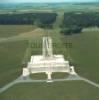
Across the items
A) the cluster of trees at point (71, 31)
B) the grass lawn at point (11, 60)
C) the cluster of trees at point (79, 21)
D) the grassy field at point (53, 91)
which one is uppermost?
the cluster of trees at point (79, 21)

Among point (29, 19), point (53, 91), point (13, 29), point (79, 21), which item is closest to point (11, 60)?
point (53, 91)

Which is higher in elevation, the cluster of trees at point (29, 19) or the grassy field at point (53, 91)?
the cluster of trees at point (29, 19)

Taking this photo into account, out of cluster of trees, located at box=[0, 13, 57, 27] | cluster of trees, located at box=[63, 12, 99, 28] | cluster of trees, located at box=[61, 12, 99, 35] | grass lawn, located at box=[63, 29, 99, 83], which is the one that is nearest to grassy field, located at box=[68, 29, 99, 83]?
grass lawn, located at box=[63, 29, 99, 83]

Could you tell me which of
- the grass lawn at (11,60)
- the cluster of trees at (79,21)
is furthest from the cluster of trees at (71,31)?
the grass lawn at (11,60)

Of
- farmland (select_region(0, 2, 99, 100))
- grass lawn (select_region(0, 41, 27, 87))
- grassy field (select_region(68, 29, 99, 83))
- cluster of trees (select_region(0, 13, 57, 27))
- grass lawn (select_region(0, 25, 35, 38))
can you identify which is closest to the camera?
farmland (select_region(0, 2, 99, 100))

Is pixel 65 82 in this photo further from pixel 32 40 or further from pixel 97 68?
pixel 32 40

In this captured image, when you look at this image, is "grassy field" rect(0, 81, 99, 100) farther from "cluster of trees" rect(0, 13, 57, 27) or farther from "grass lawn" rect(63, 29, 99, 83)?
"cluster of trees" rect(0, 13, 57, 27)

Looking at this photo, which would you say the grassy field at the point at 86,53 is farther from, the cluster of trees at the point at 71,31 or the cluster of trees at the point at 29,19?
the cluster of trees at the point at 29,19
